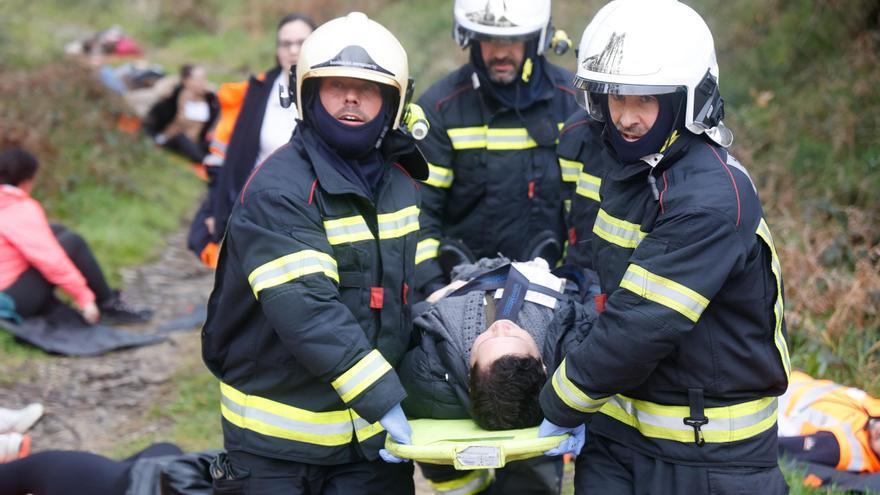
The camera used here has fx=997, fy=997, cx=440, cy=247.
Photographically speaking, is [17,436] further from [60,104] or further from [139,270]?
[60,104]

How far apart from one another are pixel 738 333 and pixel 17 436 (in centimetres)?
305

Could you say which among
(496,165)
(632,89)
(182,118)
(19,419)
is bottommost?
(182,118)

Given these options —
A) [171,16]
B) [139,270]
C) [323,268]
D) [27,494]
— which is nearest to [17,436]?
[27,494]

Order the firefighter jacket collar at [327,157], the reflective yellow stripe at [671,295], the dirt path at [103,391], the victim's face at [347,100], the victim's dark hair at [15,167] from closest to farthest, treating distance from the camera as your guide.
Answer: the reflective yellow stripe at [671,295] → the firefighter jacket collar at [327,157] → the victim's face at [347,100] → the dirt path at [103,391] → the victim's dark hair at [15,167]

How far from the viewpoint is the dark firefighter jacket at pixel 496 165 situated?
14.9 ft

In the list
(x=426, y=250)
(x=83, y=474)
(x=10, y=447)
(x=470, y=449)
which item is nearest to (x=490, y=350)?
(x=470, y=449)

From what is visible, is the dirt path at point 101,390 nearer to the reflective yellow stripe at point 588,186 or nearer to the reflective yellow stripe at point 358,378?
the reflective yellow stripe at point 358,378

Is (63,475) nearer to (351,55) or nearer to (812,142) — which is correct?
(351,55)

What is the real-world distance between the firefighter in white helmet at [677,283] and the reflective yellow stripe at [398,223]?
0.68m

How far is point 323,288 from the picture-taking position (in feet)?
9.87

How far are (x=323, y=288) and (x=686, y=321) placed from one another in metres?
1.07

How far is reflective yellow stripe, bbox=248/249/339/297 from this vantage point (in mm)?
→ 2973

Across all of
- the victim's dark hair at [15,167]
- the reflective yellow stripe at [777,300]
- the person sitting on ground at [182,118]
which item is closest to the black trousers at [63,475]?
the reflective yellow stripe at [777,300]

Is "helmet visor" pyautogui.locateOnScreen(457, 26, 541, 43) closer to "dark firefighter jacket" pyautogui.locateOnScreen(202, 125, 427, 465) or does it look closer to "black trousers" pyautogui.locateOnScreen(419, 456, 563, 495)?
"dark firefighter jacket" pyautogui.locateOnScreen(202, 125, 427, 465)
